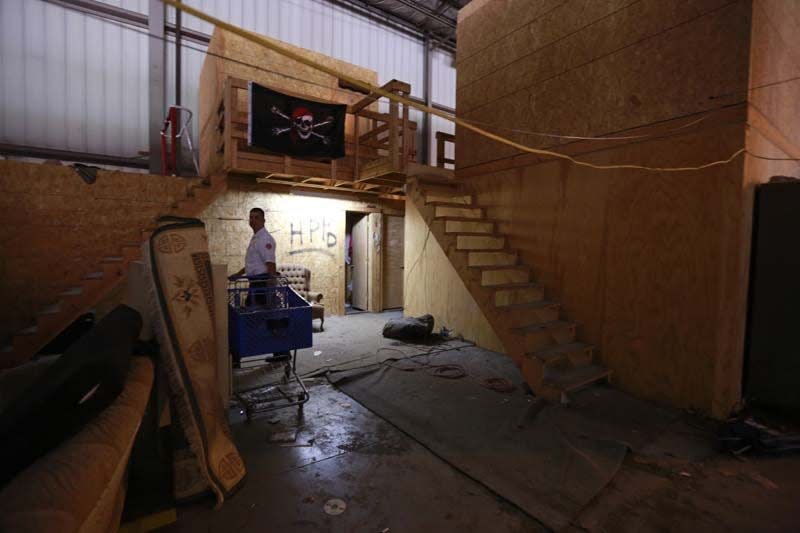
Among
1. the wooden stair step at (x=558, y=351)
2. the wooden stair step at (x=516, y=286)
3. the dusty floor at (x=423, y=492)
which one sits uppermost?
the wooden stair step at (x=516, y=286)

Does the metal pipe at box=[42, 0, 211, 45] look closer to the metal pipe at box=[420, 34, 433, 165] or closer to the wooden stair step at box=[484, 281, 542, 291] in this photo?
the metal pipe at box=[420, 34, 433, 165]

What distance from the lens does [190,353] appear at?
2.39 metres

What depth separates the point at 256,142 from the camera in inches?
250

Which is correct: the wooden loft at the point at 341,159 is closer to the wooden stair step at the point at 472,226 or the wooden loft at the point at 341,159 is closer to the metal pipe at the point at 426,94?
the wooden stair step at the point at 472,226

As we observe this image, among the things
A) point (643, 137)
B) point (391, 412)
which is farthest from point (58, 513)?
point (643, 137)

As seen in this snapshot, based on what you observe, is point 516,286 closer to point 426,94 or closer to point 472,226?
point 472,226

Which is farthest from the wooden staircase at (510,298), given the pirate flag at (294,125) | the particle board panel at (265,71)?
the particle board panel at (265,71)

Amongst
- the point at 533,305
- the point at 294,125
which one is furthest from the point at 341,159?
the point at 533,305

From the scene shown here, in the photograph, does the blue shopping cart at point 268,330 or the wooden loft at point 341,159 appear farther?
the wooden loft at point 341,159

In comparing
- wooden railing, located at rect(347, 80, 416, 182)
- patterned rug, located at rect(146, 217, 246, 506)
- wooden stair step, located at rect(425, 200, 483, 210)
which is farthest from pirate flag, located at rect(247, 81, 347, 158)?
patterned rug, located at rect(146, 217, 246, 506)

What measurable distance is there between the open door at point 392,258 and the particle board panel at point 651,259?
4845 millimetres

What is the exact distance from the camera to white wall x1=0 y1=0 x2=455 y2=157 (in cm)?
675

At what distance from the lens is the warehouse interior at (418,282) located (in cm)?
233

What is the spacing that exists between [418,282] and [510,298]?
206 centimetres
